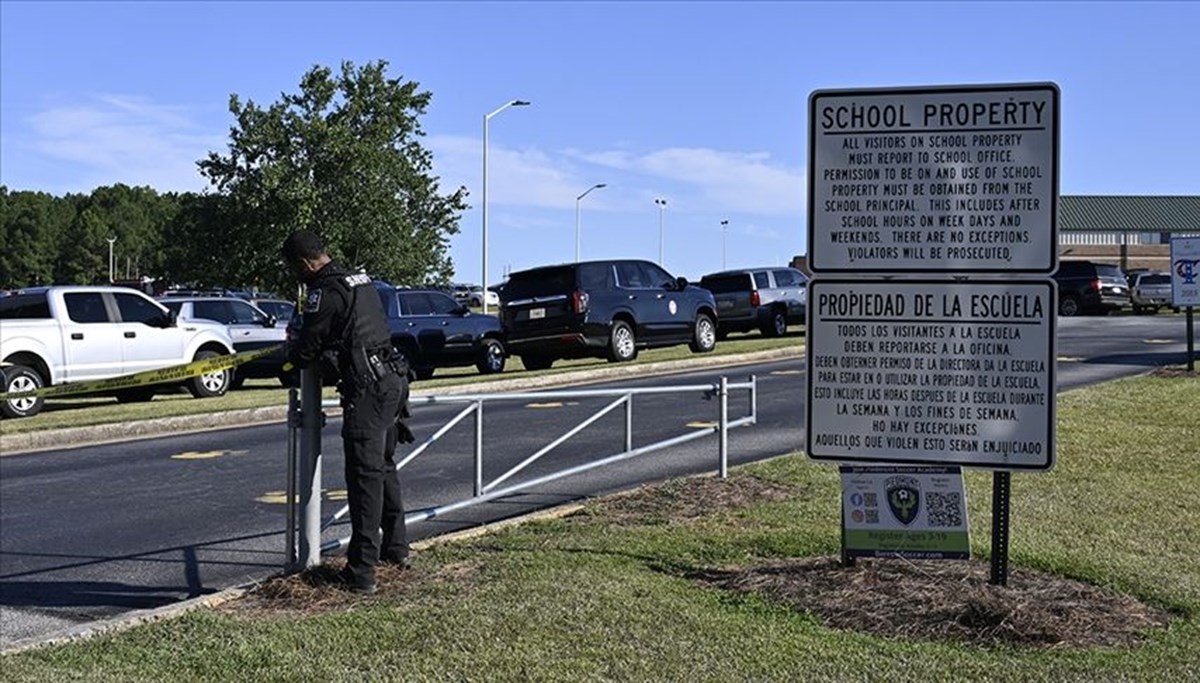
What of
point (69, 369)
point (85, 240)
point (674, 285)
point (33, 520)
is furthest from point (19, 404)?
point (85, 240)

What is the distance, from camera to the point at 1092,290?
147 ft

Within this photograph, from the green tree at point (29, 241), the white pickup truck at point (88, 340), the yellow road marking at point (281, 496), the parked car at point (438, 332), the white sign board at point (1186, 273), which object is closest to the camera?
the yellow road marking at point (281, 496)

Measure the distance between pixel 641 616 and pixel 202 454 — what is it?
8733 mm

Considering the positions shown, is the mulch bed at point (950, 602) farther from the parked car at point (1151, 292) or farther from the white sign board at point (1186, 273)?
the parked car at point (1151, 292)

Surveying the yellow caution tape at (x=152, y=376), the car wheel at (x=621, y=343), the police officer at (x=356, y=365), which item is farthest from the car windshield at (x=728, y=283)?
the police officer at (x=356, y=365)

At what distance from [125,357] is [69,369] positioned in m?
1.04

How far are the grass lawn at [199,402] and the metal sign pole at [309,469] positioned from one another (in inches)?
390

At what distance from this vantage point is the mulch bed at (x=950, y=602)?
6012 millimetres

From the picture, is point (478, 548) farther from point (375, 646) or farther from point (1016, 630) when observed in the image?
point (1016, 630)

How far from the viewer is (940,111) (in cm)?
662

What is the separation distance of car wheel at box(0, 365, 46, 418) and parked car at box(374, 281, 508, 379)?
21.3 ft

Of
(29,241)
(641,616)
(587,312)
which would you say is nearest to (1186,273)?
(587,312)

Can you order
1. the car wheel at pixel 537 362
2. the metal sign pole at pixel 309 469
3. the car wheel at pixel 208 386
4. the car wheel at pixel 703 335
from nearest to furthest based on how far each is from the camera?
the metal sign pole at pixel 309 469 → the car wheel at pixel 208 386 → the car wheel at pixel 537 362 → the car wheel at pixel 703 335

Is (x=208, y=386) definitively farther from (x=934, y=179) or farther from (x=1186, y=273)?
(x=934, y=179)
